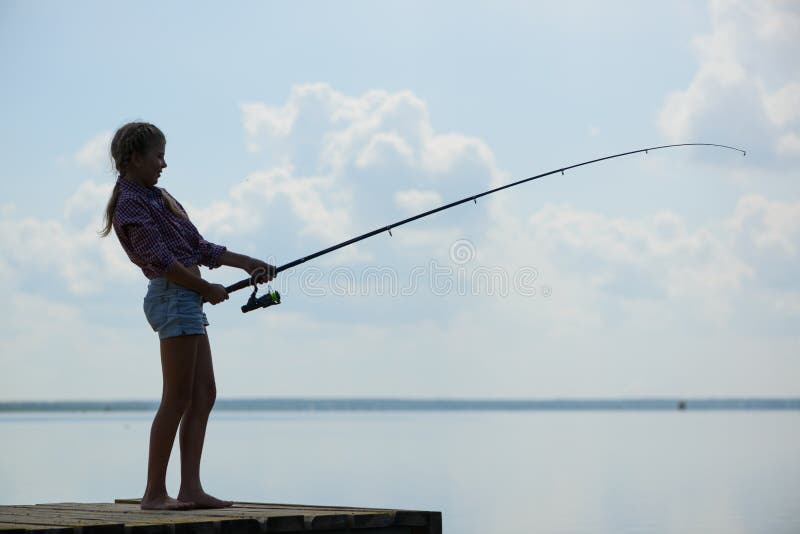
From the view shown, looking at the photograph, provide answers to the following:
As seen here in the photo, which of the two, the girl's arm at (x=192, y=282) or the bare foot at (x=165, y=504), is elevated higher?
the girl's arm at (x=192, y=282)

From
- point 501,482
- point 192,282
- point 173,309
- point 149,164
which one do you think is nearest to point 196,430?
point 173,309

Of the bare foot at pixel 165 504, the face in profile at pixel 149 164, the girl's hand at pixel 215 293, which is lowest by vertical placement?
the bare foot at pixel 165 504

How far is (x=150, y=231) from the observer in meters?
4.54

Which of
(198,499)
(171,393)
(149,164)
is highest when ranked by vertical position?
(149,164)

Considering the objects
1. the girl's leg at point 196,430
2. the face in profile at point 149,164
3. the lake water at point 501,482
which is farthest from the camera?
the lake water at point 501,482

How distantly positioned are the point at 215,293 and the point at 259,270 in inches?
12.2

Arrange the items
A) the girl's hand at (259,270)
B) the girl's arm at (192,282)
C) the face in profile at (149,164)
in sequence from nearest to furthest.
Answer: the girl's arm at (192,282) < the face in profile at (149,164) < the girl's hand at (259,270)

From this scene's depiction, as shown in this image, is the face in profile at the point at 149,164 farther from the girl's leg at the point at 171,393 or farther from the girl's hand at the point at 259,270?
the girl's leg at the point at 171,393

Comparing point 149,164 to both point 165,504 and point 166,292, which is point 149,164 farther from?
point 165,504

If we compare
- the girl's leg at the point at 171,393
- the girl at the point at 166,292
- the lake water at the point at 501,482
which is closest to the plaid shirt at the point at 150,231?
the girl at the point at 166,292

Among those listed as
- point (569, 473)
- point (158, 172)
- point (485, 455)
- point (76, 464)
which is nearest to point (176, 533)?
point (158, 172)

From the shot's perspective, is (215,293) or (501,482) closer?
(215,293)

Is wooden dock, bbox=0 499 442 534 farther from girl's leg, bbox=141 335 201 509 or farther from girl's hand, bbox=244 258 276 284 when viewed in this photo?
girl's hand, bbox=244 258 276 284

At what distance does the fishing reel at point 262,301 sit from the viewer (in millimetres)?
5066
